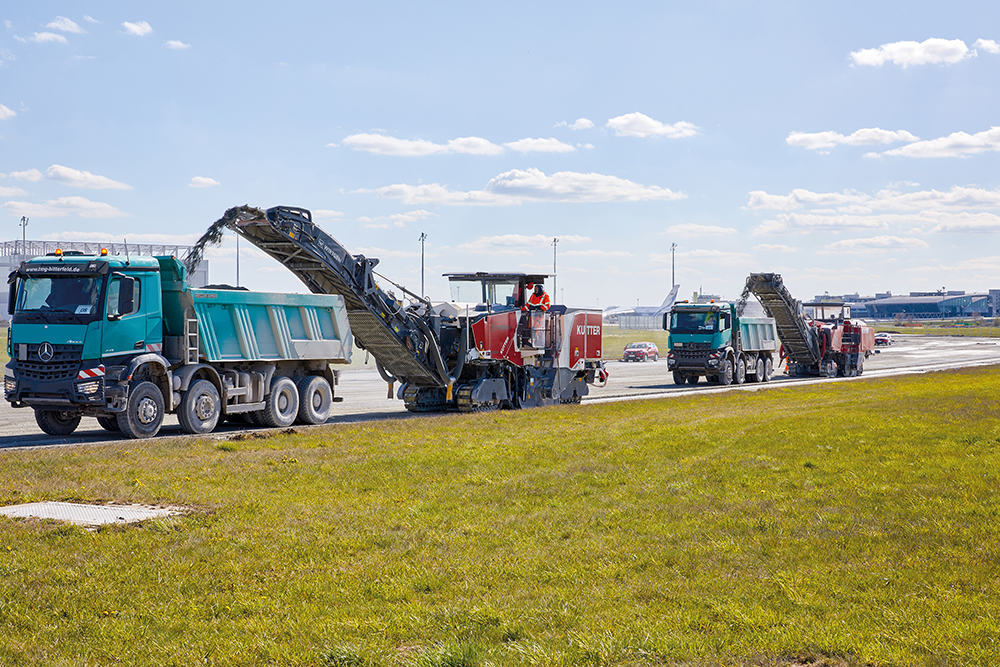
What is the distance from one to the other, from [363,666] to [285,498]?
5.09 m

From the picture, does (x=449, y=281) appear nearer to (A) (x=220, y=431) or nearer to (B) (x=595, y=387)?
(A) (x=220, y=431)

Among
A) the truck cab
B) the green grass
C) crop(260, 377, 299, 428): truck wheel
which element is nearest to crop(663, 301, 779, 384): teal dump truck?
crop(260, 377, 299, 428): truck wheel

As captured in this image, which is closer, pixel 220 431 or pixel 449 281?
pixel 220 431

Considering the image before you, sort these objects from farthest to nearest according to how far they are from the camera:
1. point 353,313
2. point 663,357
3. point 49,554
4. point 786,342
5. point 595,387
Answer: point 663,357 < point 786,342 < point 595,387 < point 353,313 < point 49,554

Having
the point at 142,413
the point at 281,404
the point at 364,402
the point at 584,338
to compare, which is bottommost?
the point at 364,402

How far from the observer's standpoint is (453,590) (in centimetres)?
664

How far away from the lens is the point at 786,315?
143ft

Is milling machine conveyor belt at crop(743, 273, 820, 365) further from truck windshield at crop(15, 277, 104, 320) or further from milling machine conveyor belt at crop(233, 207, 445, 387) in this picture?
truck windshield at crop(15, 277, 104, 320)

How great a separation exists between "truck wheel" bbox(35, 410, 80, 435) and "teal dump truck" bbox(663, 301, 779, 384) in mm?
25143

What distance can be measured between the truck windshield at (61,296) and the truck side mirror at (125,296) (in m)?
0.34

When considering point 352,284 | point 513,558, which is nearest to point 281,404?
point 352,284

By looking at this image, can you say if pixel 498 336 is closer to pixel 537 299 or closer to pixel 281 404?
pixel 537 299

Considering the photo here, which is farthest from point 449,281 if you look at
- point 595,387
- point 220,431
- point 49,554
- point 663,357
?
point 663,357

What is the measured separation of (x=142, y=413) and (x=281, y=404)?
140 inches
